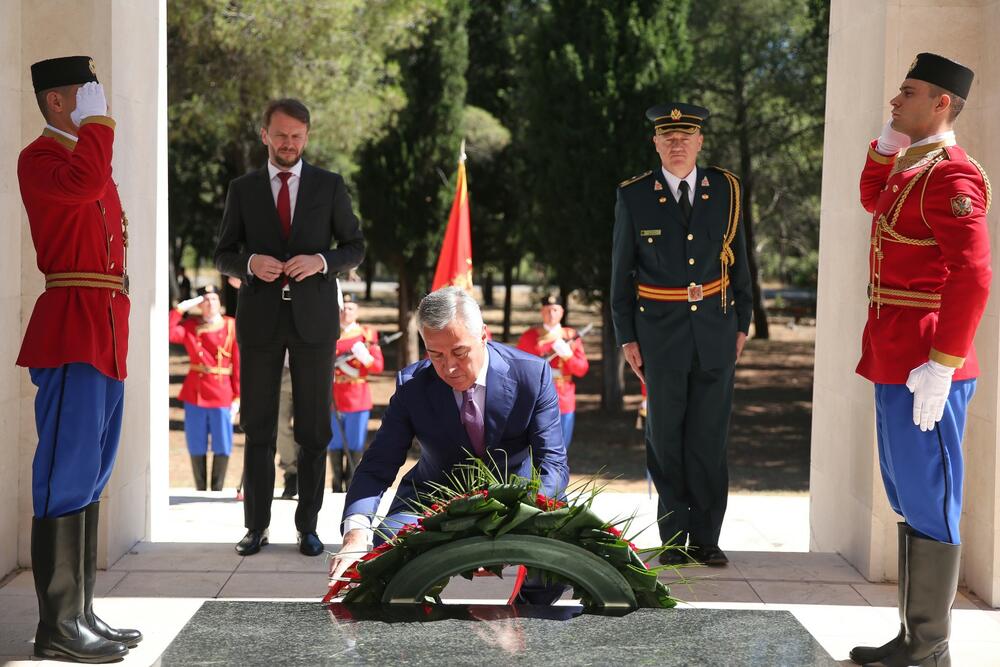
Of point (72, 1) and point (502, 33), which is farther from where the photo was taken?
point (502, 33)

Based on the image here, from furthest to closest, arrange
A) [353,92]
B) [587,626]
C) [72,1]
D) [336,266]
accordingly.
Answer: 1. [353,92]
2. [336,266]
3. [72,1]
4. [587,626]

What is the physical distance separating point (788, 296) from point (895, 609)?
4277 cm

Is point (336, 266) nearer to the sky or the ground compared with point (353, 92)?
nearer to the ground

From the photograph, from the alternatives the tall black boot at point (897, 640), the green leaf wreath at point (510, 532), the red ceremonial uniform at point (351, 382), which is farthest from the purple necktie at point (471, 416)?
the red ceremonial uniform at point (351, 382)

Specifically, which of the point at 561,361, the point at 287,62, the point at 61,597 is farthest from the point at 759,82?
the point at 61,597

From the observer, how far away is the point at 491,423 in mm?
3396

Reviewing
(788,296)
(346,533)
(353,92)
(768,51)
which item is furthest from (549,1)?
(788,296)

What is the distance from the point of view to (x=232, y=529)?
232 inches

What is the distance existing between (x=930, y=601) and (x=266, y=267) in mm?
2872

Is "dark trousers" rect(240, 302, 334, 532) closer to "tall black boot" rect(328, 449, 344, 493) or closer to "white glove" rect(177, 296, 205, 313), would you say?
"tall black boot" rect(328, 449, 344, 493)

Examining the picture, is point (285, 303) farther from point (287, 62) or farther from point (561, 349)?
point (287, 62)

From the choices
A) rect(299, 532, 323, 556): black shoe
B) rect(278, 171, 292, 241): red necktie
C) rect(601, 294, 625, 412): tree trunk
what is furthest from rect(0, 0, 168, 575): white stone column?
rect(601, 294, 625, 412): tree trunk

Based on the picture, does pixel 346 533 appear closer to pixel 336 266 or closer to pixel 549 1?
pixel 336 266

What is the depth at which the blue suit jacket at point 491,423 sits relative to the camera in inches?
133
